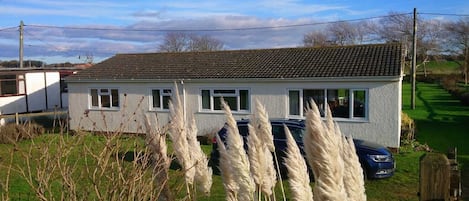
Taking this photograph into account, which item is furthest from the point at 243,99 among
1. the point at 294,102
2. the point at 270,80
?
the point at 294,102

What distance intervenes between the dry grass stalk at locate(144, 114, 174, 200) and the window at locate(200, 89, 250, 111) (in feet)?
49.7

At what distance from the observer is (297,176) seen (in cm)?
221

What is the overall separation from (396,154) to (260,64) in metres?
7.15

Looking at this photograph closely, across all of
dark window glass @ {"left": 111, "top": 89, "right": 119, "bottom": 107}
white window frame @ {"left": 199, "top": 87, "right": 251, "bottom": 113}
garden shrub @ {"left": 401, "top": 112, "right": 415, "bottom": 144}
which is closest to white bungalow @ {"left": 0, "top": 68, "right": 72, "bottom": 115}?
dark window glass @ {"left": 111, "top": 89, "right": 119, "bottom": 107}

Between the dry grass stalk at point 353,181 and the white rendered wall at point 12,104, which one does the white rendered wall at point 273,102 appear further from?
the dry grass stalk at point 353,181

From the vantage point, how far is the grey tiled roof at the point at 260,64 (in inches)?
677

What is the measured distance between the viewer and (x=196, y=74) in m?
20.0

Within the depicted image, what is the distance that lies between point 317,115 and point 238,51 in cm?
2055

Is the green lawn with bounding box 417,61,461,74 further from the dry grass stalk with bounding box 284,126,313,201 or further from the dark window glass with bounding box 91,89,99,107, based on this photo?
the dry grass stalk with bounding box 284,126,313,201

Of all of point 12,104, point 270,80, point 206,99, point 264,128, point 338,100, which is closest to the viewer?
point 264,128

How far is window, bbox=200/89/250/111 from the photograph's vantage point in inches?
741

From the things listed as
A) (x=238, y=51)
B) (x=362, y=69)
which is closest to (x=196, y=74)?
(x=238, y=51)

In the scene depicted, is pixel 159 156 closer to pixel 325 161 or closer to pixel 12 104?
pixel 325 161

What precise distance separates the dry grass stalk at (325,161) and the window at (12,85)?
27.6 m
